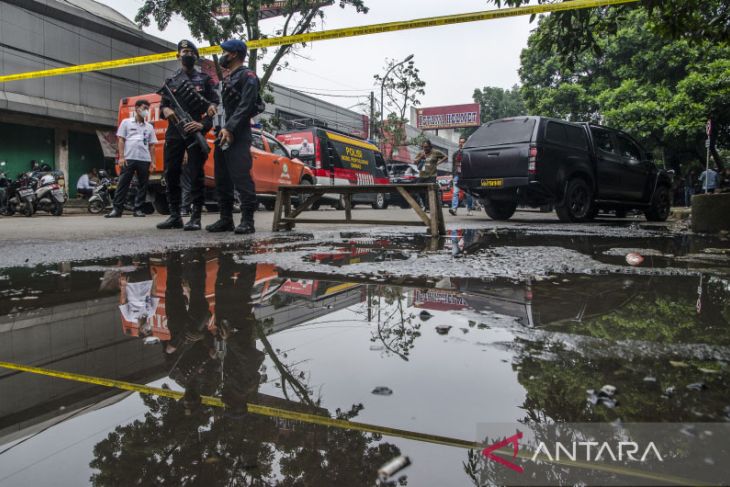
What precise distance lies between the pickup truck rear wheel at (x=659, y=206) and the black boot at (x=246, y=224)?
8.53 metres

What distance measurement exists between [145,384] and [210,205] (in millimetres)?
12168

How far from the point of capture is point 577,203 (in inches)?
360

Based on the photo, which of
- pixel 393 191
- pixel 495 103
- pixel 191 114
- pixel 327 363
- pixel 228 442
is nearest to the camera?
pixel 228 442

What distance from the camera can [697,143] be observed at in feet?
74.3

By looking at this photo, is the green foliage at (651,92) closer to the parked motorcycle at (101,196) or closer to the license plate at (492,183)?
the license plate at (492,183)

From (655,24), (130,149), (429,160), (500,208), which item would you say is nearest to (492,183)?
(500,208)

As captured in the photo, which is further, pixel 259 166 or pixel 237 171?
pixel 259 166

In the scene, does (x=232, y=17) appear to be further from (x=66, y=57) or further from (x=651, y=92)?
(x=651, y=92)

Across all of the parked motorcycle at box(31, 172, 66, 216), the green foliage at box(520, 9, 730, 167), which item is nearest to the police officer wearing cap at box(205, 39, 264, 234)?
the parked motorcycle at box(31, 172, 66, 216)

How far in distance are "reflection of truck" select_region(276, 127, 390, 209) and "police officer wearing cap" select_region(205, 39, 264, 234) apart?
9245 millimetres

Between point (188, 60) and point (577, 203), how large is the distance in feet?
22.0

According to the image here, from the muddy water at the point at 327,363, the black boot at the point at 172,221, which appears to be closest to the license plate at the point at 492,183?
the black boot at the point at 172,221

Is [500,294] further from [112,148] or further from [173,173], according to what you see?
[112,148]

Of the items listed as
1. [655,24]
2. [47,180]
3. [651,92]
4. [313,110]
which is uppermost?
[651,92]
